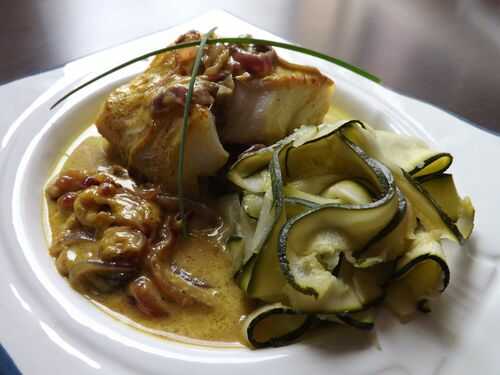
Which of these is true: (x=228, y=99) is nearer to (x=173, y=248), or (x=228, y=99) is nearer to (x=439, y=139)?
(x=173, y=248)

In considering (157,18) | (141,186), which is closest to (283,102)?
(141,186)

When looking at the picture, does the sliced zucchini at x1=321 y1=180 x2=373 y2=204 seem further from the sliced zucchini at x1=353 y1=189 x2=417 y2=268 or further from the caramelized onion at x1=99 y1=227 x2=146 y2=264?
the caramelized onion at x1=99 y1=227 x2=146 y2=264

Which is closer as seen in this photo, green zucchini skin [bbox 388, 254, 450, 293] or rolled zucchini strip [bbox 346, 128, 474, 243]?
green zucchini skin [bbox 388, 254, 450, 293]

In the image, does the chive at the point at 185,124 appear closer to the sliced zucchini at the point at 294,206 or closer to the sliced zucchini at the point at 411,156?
the sliced zucchini at the point at 294,206

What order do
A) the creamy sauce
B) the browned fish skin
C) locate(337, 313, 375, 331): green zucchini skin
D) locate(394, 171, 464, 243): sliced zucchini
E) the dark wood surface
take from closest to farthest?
locate(337, 313, 375, 331): green zucchini skin < the creamy sauce < locate(394, 171, 464, 243): sliced zucchini < the browned fish skin < the dark wood surface

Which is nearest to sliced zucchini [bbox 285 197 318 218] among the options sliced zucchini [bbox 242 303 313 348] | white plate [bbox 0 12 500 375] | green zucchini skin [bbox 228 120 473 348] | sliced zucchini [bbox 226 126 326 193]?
green zucchini skin [bbox 228 120 473 348]

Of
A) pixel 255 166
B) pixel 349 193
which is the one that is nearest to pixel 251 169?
pixel 255 166

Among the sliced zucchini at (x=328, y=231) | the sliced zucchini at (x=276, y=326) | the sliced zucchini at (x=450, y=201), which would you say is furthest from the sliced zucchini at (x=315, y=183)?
the sliced zucchini at (x=276, y=326)

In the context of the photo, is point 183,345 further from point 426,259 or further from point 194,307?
point 426,259
